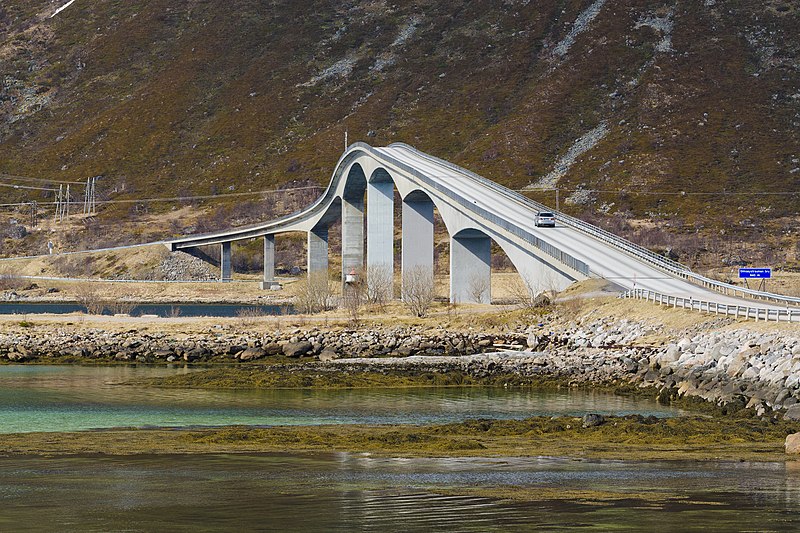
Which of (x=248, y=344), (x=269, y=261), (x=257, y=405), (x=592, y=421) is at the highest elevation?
(x=269, y=261)

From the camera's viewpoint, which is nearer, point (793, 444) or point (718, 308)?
point (793, 444)

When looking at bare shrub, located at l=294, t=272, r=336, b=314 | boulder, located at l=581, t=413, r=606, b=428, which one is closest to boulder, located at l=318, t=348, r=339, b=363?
boulder, located at l=581, t=413, r=606, b=428

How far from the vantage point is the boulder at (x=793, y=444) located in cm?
3256

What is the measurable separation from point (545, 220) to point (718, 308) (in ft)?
106

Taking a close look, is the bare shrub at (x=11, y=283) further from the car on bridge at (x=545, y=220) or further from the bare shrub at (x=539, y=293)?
the bare shrub at (x=539, y=293)

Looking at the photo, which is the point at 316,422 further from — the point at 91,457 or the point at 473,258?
the point at 473,258

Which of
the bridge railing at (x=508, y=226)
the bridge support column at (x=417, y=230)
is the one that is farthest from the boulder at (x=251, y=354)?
the bridge support column at (x=417, y=230)

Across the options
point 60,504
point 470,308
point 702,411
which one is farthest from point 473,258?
point 60,504

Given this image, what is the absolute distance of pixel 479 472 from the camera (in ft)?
98.4

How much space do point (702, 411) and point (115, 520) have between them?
81.2 feet

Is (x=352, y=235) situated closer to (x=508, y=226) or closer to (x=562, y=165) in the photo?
(x=508, y=226)

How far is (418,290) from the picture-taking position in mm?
85062

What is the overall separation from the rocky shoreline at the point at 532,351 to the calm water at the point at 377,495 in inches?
470

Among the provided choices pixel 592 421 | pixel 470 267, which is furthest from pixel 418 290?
pixel 592 421
